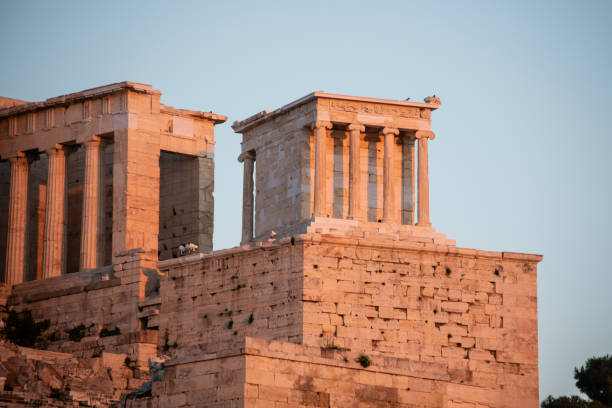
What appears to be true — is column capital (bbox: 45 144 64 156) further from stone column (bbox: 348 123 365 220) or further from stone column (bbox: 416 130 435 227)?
stone column (bbox: 416 130 435 227)

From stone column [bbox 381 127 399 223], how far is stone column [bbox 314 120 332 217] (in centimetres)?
193

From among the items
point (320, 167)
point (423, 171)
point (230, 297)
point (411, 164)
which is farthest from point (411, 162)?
point (230, 297)

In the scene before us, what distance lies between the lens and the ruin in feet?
165

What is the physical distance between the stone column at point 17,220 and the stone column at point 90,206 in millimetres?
2879

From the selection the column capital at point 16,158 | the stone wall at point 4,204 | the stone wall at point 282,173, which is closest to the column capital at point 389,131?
the stone wall at point 282,173

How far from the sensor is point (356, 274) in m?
50.5

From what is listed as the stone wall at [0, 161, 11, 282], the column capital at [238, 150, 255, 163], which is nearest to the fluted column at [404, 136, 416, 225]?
the column capital at [238, 150, 255, 163]

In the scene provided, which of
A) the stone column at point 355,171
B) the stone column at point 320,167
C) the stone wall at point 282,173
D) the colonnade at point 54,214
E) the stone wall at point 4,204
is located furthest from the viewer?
the stone wall at point 4,204

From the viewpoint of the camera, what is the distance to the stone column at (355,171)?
178ft

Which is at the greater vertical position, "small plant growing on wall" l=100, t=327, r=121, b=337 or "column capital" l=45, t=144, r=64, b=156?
"column capital" l=45, t=144, r=64, b=156

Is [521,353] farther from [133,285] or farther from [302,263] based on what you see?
[133,285]

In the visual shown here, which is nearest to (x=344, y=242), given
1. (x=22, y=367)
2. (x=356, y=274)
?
(x=356, y=274)

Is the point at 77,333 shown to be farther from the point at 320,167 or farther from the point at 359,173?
the point at 359,173

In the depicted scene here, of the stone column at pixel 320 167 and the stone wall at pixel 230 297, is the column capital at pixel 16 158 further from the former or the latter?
the stone column at pixel 320 167
